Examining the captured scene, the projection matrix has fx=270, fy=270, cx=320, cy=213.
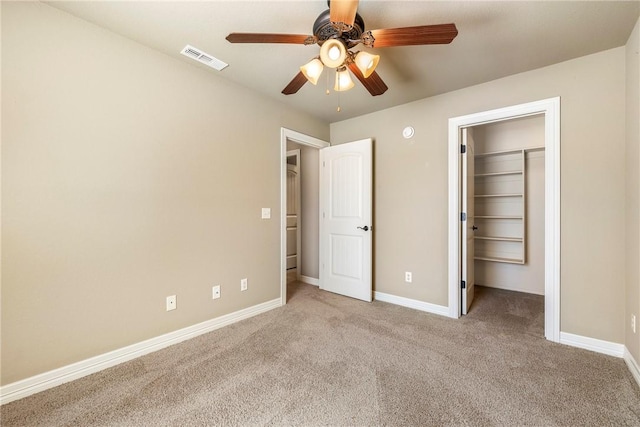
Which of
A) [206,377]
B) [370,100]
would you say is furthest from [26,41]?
[370,100]

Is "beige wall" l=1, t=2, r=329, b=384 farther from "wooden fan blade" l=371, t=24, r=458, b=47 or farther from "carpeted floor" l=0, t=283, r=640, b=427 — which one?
"wooden fan blade" l=371, t=24, r=458, b=47

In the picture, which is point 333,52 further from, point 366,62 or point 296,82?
point 296,82

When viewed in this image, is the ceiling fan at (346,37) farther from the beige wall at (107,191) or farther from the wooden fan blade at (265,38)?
the beige wall at (107,191)

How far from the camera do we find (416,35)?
1.42 metres

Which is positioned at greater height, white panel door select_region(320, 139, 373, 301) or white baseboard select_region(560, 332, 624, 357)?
white panel door select_region(320, 139, 373, 301)

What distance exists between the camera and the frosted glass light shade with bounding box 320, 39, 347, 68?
58.3 inches

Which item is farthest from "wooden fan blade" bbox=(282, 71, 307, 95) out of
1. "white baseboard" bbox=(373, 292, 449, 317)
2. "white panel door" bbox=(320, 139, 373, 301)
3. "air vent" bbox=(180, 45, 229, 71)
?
"white baseboard" bbox=(373, 292, 449, 317)

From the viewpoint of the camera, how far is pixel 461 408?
1527mm

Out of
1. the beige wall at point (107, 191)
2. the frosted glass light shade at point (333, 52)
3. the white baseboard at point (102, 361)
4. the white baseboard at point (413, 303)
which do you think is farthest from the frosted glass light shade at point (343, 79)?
the white baseboard at point (413, 303)

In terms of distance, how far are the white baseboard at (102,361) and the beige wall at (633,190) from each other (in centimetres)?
312

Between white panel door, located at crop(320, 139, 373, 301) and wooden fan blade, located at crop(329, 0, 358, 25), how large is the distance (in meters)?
1.99

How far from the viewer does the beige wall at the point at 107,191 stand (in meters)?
1.62

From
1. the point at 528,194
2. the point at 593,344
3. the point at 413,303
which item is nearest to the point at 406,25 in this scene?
the point at 413,303

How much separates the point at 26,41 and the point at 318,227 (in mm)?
3258
